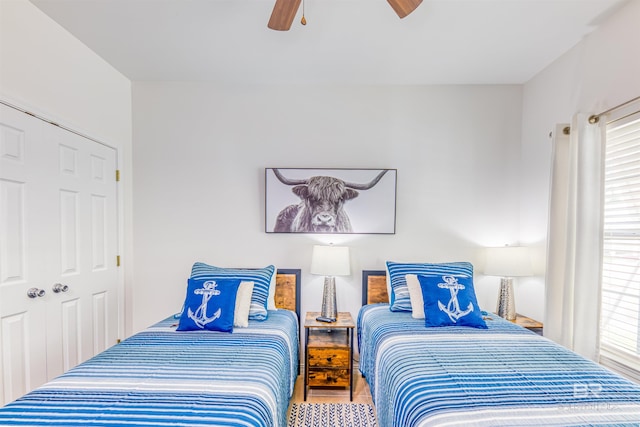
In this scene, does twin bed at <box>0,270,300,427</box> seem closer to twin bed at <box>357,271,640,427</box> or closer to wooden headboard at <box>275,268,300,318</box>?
twin bed at <box>357,271,640,427</box>

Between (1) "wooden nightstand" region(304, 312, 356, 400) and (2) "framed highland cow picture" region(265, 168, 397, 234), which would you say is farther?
(2) "framed highland cow picture" region(265, 168, 397, 234)

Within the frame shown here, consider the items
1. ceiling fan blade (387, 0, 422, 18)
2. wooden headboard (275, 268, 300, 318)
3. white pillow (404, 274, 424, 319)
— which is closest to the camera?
ceiling fan blade (387, 0, 422, 18)

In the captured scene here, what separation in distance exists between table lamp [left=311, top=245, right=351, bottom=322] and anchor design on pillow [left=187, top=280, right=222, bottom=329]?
2.63 ft

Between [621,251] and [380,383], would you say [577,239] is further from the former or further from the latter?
[380,383]

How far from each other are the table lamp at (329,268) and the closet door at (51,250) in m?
1.72

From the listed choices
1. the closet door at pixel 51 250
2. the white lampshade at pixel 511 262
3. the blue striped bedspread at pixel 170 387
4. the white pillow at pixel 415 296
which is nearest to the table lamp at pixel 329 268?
the white pillow at pixel 415 296

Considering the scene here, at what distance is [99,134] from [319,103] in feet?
5.98

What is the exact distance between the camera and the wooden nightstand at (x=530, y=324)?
2539 mm

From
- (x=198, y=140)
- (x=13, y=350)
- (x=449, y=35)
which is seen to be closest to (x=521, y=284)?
(x=449, y=35)

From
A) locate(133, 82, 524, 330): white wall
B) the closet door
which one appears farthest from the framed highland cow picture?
the closet door

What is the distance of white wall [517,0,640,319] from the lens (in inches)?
76.8

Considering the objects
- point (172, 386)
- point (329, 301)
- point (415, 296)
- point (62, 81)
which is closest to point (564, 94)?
point (415, 296)

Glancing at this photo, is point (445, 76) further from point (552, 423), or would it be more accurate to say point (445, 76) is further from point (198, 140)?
point (552, 423)

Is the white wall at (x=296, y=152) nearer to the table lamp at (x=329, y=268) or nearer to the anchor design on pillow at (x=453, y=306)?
the table lamp at (x=329, y=268)
